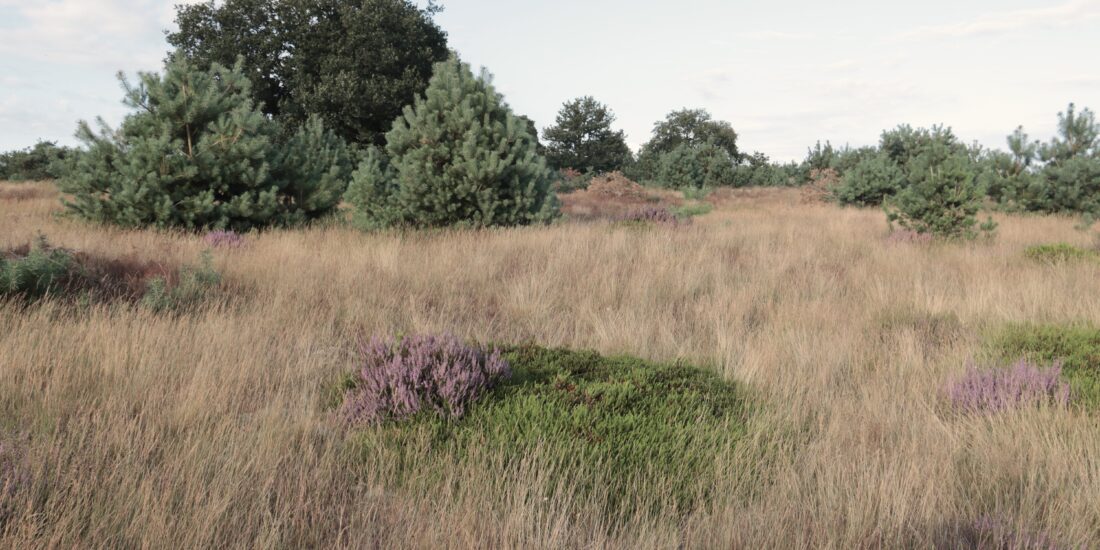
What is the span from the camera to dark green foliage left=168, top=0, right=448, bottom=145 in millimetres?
31344

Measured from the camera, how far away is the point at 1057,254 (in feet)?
31.4

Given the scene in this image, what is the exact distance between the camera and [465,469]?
295cm

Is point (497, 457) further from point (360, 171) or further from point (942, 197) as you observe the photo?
point (942, 197)

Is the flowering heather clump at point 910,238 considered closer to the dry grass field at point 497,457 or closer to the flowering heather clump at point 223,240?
the dry grass field at point 497,457

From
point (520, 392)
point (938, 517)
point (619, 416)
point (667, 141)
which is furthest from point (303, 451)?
point (667, 141)

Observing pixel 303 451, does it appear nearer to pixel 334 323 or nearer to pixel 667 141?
pixel 334 323

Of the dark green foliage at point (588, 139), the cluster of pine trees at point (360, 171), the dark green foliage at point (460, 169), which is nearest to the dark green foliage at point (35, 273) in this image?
the cluster of pine trees at point (360, 171)

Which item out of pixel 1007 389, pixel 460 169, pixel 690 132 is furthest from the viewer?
pixel 690 132

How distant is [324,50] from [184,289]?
30.3 m

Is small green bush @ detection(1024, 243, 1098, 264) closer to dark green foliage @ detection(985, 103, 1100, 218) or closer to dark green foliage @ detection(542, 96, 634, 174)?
dark green foliage @ detection(985, 103, 1100, 218)

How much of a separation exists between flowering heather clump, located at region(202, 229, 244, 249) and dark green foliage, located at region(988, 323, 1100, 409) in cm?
885

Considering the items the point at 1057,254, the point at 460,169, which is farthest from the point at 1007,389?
the point at 460,169

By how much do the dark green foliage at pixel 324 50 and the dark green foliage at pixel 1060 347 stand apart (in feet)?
95.2

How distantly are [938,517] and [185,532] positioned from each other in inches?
112
